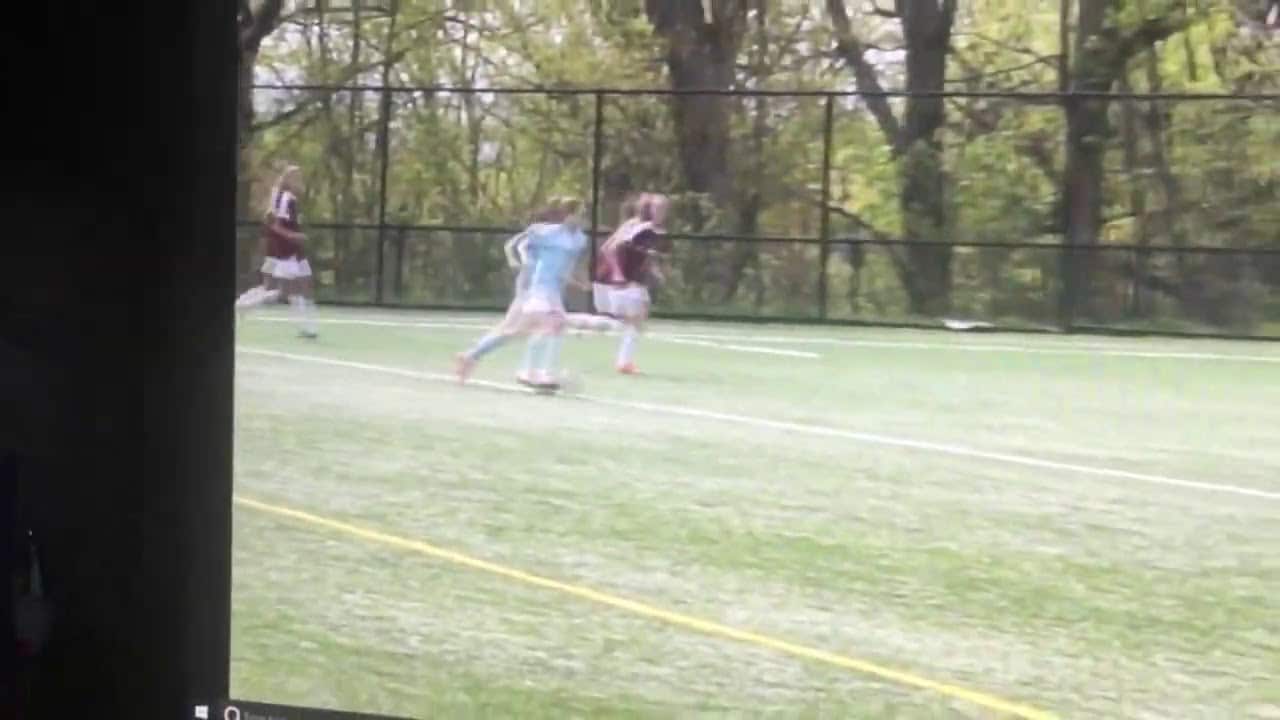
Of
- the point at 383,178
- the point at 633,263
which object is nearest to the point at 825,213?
the point at 633,263

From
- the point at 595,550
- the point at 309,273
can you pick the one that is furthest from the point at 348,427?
the point at 595,550

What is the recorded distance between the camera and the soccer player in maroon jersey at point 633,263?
222cm

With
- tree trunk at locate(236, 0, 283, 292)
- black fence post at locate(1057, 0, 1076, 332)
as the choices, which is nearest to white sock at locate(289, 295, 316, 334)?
tree trunk at locate(236, 0, 283, 292)

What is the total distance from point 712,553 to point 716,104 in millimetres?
566

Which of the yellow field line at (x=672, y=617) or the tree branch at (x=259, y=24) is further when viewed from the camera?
the tree branch at (x=259, y=24)

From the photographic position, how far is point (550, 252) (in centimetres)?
224

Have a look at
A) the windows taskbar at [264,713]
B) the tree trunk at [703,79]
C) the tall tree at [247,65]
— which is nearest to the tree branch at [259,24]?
the tall tree at [247,65]

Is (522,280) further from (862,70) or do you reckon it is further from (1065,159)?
(1065,159)

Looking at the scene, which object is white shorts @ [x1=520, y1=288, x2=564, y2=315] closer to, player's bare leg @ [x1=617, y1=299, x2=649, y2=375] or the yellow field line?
player's bare leg @ [x1=617, y1=299, x2=649, y2=375]

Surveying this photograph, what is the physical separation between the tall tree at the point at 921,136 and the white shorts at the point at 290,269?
78 cm

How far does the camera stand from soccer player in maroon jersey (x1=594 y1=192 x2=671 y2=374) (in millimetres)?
2223

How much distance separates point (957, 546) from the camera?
2111mm

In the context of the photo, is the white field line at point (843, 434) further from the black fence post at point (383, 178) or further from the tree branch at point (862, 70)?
the tree branch at point (862, 70)

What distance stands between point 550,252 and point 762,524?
17.2 inches
